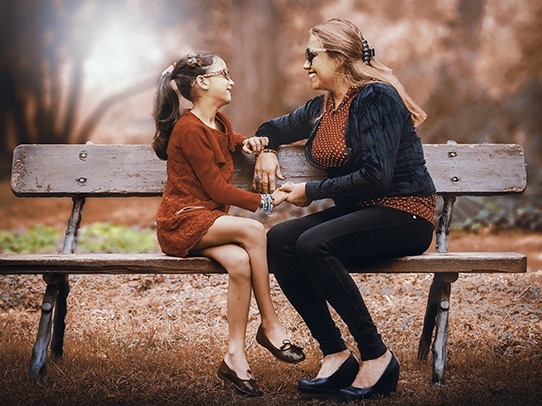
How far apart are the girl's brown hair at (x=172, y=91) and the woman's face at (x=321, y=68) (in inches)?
18.9

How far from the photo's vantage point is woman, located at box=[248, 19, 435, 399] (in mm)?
2447

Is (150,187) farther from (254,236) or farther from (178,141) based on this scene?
(254,236)

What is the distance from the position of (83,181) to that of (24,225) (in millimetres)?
4546

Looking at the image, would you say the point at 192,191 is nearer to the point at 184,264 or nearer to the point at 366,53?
the point at 184,264

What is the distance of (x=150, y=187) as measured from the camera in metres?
3.27

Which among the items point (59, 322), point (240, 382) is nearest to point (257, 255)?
point (240, 382)

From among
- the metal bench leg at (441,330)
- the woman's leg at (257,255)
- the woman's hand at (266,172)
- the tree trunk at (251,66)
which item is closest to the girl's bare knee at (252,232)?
the woman's leg at (257,255)

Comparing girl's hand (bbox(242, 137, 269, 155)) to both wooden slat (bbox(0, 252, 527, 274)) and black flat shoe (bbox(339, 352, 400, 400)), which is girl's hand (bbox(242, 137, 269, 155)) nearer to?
wooden slat (bbox(0, 252, 527, 274))

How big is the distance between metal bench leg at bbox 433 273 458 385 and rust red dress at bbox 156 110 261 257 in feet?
3.38

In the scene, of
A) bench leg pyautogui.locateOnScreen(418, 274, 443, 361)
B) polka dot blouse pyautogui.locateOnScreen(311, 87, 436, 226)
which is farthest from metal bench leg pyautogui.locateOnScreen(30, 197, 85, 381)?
bench leg pyautogui.locateOnScreen(418, 274, 443, 361)

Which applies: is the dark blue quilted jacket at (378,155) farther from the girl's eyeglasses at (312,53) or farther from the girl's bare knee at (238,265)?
the girl's bare knee at (238,265)

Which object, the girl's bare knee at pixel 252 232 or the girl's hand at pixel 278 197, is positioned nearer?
the girl's bare knee at pixel 252 232

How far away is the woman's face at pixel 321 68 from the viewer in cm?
276

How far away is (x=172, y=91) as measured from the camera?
112 inches
